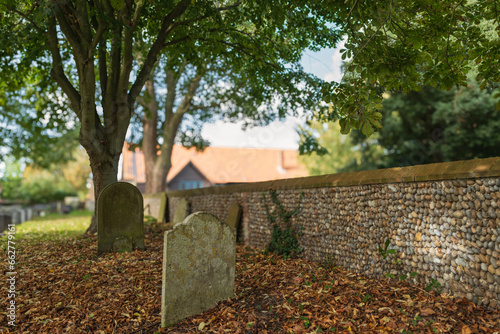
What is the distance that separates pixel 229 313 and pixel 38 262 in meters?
4.33

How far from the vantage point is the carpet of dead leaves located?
4.15 metres

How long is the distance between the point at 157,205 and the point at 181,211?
4.07 meters

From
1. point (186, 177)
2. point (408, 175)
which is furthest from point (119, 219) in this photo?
point (186, 177)

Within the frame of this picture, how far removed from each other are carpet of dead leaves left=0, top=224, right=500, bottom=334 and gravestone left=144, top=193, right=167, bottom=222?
8.80 metres

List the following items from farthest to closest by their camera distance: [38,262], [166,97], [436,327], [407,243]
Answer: [166,97] < [38,262] < [407,243] < [436,327]

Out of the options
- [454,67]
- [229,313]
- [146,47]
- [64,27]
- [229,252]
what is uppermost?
[146,47]

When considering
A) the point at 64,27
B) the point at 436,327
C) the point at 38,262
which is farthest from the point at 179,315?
the point at 64,27

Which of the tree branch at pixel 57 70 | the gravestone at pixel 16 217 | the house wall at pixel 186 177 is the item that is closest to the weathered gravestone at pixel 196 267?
the tree branch at pixel 57 70

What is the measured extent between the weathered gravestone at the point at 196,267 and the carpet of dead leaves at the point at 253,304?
6.5 inches

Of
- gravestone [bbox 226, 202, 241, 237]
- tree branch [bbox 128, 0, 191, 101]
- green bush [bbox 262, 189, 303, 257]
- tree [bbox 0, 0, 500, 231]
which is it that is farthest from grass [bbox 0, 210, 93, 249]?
green bush [bbox 262, 189, 303, 257]

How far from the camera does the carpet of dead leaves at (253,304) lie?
415 centimetres

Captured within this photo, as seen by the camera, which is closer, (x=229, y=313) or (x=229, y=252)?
(x=229, y=313)

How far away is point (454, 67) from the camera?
6.30 meters

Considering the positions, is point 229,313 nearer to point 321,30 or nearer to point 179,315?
point 179,315
